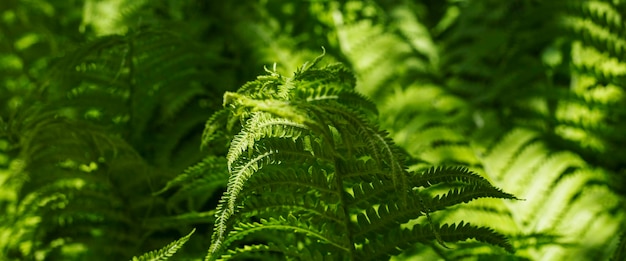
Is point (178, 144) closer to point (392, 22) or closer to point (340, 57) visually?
point (340, 57)

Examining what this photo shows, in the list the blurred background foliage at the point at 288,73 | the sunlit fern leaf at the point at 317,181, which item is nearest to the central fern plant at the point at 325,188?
the sunlit fern leaf at the point at 317,181

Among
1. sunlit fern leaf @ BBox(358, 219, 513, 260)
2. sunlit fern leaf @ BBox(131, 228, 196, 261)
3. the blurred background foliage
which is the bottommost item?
sunlit fern leaf @ BBox(131, 228, 196, 261)

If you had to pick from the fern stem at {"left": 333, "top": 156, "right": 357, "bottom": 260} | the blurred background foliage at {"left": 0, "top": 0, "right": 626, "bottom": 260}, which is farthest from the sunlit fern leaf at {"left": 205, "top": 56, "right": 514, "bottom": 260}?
the blurred background foliage at {"left": 0, "top": 0, "right": 626, "bottom": 260}

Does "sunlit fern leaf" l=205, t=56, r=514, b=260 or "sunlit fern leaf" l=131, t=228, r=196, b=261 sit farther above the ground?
"sunlit fern leaf" l=205, t=56, r=514, b=260

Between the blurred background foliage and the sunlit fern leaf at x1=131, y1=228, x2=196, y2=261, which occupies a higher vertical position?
the blurred background foliage

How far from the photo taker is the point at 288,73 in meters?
1.70

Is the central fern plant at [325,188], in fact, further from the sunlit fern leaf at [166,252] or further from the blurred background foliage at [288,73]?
the blurred background foliage at [288,73]

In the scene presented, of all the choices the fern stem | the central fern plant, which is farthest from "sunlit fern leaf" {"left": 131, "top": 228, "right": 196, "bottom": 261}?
the fern stem

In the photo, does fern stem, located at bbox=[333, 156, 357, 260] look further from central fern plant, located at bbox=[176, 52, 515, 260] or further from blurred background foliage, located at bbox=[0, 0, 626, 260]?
blurred background foliage, located at bbox=[0, 0, 626, 260]

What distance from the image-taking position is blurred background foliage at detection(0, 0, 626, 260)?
1.40m

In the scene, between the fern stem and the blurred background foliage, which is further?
the blurred background foliage

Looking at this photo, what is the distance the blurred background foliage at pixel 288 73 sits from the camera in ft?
4.61

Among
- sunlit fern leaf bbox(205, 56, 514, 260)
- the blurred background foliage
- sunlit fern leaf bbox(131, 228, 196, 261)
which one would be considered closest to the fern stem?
sunlit fern leaf bbox(205, 56, 514, 260)

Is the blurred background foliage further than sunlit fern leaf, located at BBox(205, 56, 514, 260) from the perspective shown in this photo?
Yes
